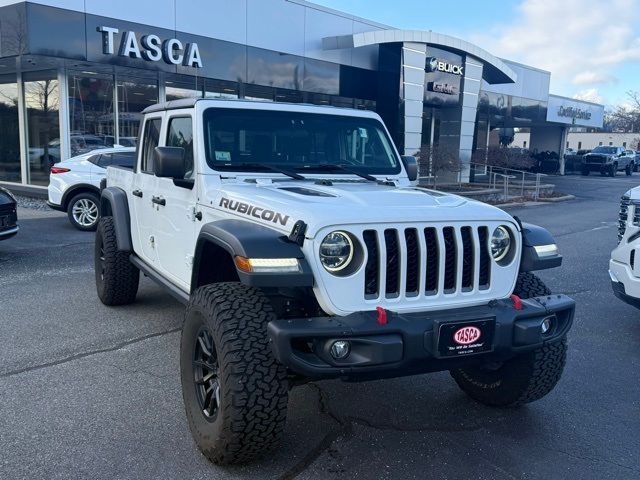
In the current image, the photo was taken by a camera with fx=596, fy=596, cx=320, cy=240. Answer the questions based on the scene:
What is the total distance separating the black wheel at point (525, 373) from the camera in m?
3.65

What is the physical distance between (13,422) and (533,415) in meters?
3.30

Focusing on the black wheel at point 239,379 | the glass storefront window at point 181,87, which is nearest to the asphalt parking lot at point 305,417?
the black wheel at point 239,379

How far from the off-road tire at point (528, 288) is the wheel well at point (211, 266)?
1731mm

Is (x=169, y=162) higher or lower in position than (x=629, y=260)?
higher

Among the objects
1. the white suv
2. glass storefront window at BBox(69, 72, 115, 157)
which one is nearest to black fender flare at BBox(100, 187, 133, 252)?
the white suv

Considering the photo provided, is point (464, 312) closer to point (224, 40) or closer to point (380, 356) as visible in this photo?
point (380, 356)

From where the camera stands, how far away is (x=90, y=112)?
15.6 metres

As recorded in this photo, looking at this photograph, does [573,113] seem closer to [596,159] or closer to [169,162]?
[596,159]

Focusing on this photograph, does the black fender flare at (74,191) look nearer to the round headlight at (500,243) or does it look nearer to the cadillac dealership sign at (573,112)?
the round headlight at (500,243)

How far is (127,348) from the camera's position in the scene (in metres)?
4.96

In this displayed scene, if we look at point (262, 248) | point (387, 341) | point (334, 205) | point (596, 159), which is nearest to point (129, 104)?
point (334, 205)

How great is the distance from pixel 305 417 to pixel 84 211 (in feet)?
28.2

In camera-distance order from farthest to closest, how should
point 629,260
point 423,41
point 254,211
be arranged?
point 423,41
point 629,260
point 254,211

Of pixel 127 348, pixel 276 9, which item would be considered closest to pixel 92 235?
pixel 127 348
